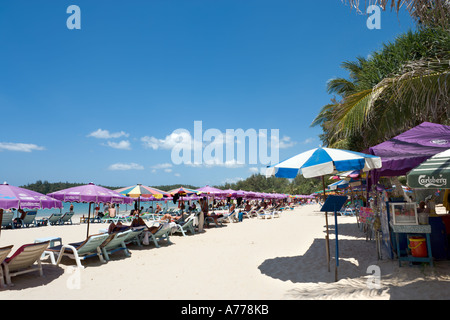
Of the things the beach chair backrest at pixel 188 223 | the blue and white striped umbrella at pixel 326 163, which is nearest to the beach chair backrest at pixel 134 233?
the beach chair backrest at pixel 188 223

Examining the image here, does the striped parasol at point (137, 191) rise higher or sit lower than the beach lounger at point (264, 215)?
higher

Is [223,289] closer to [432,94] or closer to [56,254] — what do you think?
[56,254]

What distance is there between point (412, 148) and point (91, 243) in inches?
Answer: 283

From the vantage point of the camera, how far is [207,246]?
27.1 feet

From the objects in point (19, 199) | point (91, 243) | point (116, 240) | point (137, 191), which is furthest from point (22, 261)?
point (137, 191)

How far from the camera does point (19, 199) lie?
5625 millimetres

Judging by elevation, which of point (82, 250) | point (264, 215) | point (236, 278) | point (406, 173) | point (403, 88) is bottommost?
point (264, 215)

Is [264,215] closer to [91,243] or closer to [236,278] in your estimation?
[91,243]

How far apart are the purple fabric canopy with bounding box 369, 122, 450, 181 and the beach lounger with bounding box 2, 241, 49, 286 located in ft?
22.1

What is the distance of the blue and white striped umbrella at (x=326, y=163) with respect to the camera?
4.38 meters

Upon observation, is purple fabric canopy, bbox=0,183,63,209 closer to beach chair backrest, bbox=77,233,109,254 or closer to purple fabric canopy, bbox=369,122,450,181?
beach chair backrest, bbox=77,233,109,254

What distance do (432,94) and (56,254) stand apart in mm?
8937

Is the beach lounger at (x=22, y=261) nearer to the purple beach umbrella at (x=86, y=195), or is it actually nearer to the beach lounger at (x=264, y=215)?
the purple beach umbrella at (x=86, y=195)
